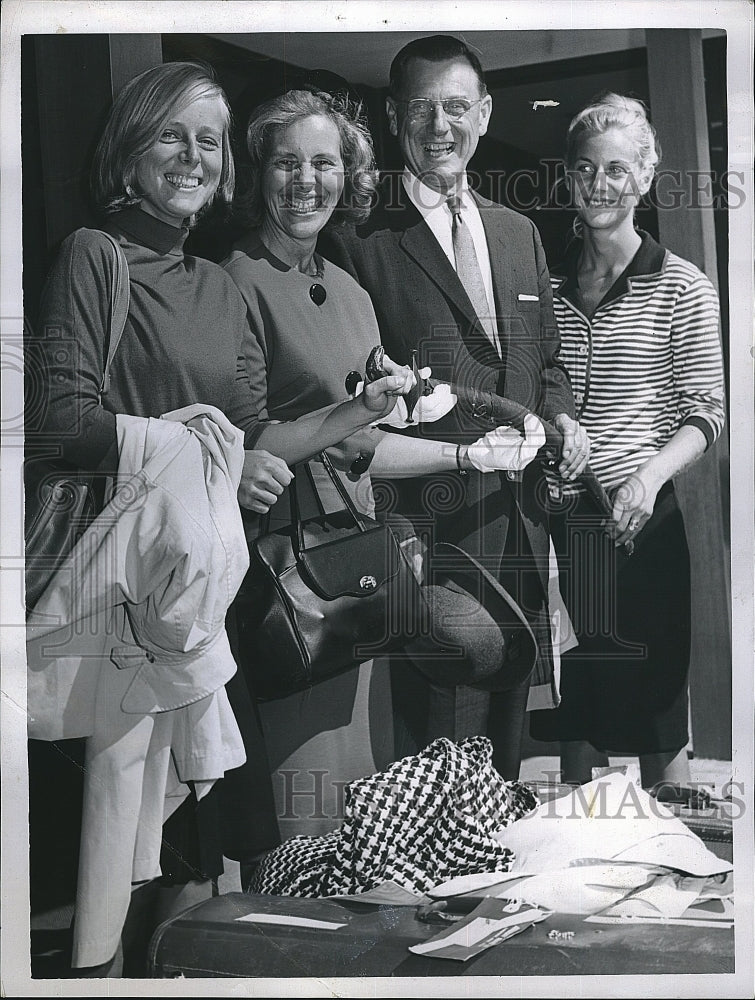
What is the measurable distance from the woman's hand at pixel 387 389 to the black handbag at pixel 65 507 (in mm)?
528

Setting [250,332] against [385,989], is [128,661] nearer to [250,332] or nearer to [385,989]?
[250,332]

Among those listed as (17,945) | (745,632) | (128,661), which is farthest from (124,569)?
(745,632)

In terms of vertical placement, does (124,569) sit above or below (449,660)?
above

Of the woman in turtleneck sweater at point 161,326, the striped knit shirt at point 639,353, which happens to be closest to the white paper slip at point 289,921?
the woman in turtleneck sweater at point 161,326

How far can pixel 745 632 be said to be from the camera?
2137 millimetres

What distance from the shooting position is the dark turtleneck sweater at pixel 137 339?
2041mm

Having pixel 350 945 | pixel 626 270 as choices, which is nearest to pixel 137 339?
pixel 626 270

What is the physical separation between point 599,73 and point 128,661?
1.60m

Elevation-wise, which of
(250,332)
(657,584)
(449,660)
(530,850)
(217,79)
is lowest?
(530,850)

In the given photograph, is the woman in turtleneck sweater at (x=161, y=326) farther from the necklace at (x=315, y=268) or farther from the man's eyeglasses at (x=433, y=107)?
the man's eyeglasses at (x=433, y=107)

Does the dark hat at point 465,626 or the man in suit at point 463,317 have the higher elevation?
the man in suit at point 463,317

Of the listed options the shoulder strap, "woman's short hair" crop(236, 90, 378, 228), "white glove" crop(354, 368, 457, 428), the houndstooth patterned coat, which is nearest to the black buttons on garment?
"woman's short hair" crop(236, 90, 378, 228)

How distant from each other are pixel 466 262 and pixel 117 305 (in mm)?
744

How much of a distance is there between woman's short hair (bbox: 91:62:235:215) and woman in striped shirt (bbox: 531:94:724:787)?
2.71ft
